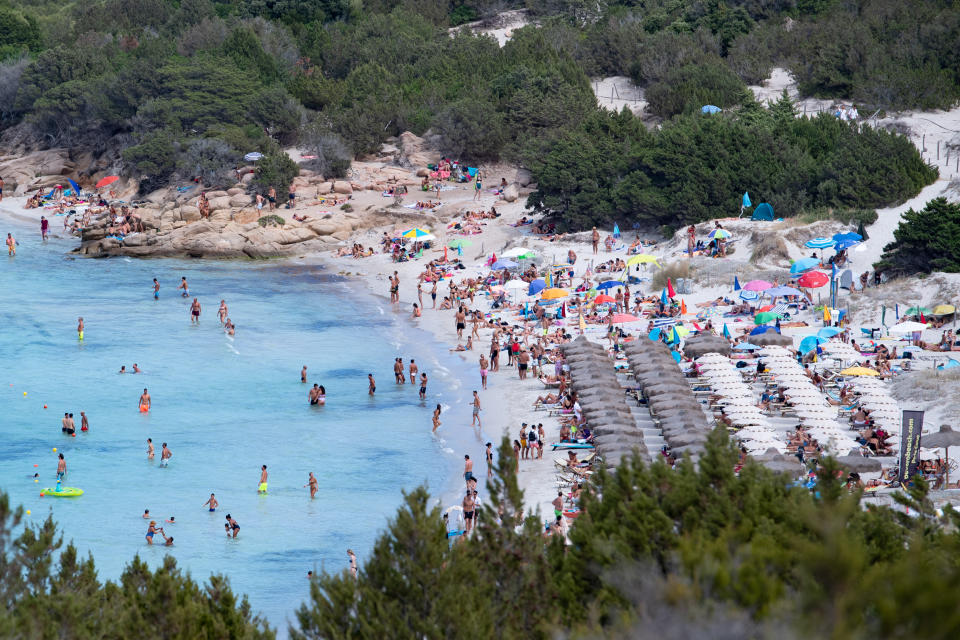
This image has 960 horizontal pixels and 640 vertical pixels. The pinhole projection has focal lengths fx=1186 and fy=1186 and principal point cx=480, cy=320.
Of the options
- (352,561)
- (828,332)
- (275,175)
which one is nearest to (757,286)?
(828,332)

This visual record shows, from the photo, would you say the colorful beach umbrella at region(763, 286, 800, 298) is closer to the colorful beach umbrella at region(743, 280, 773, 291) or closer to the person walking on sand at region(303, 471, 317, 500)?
the colorful beach umbrella at region(743, 280, 773, 291)

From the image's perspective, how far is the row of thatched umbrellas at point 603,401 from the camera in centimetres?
2555

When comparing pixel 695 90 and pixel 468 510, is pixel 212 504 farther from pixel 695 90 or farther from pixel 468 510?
pixel 695 90

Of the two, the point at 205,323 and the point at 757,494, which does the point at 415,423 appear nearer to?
the point at 205,323

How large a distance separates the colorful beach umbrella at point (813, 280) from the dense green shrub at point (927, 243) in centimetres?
333

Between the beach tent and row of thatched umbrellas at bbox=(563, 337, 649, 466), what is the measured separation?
43.7 ft

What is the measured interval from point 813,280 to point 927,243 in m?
4.44

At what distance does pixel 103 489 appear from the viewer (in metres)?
Result: 26.6

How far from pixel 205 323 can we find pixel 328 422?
11.7 meters

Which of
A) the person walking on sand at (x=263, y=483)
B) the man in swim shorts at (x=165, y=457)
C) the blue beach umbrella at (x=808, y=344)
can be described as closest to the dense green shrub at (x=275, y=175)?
the man in swim shorts at (x=165, y=457)

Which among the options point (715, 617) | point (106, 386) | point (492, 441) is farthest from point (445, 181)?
point (715, 617)

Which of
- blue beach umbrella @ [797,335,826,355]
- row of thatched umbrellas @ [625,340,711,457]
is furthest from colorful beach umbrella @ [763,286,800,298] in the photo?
row of thatched umbrellas @ [625,340,711,457]

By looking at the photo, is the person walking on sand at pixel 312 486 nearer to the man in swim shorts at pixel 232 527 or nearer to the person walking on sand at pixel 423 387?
the man in swim shorts at pixel 232 527

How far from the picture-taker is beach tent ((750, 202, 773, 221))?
43438 millimetres
